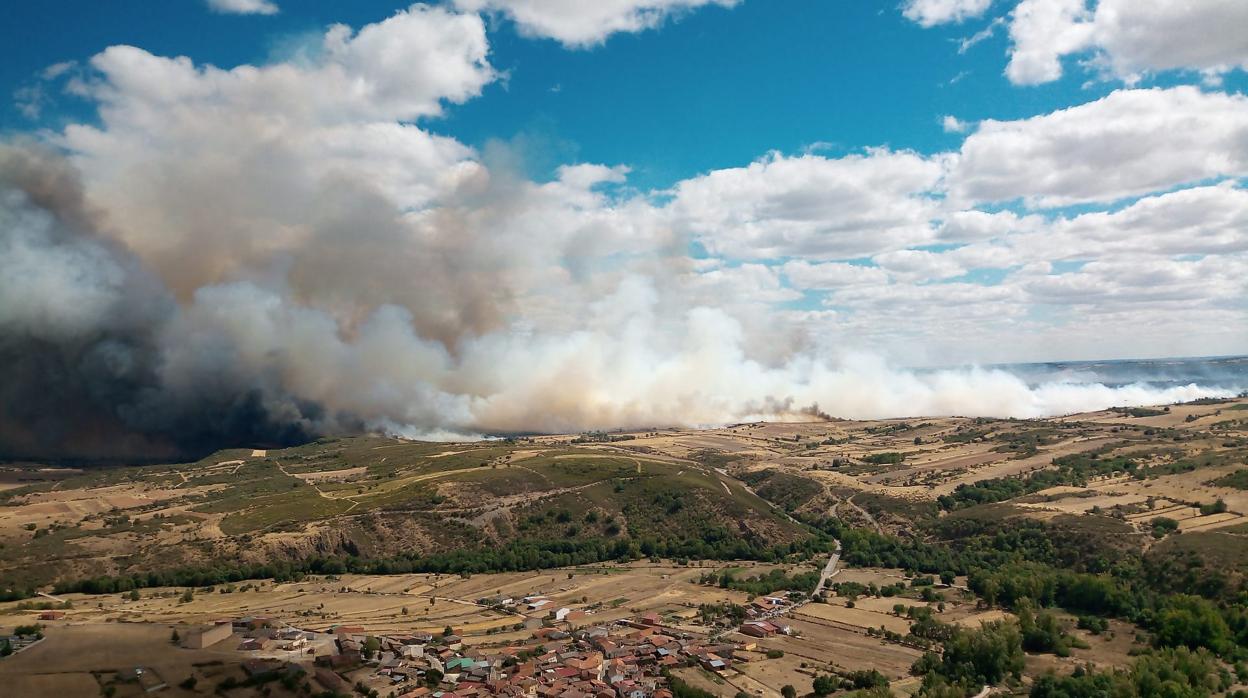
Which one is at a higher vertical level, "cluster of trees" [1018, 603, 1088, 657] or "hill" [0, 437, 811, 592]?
"hill" [0, 437, 811, 592]

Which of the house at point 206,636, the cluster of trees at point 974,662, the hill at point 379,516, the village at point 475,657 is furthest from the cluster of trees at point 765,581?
the house at point 206,636

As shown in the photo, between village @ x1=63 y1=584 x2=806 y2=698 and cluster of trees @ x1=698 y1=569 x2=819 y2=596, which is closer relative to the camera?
village @ x1=63 y1=584 x2=806 y2=698

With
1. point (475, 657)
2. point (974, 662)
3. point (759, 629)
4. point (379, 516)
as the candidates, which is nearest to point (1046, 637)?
point (974, 662)

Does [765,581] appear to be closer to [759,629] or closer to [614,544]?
[759,629]

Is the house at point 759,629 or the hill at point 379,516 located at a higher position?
the hill at point 379,516

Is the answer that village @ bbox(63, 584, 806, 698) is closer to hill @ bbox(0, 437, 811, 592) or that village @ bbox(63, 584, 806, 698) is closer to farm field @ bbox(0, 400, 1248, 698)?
farm field @ bbox(0, 400, 1248, 698)

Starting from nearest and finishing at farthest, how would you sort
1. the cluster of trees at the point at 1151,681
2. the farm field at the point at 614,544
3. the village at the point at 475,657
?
the village at the point at 475,657
the cluster of trees at the point at 1151,681
the farm field at the point at 614,544

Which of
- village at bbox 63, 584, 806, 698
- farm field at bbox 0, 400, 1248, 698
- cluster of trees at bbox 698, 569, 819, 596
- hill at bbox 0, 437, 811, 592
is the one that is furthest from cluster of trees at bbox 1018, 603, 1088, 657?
hill at bbox 0, 437, 811, 592

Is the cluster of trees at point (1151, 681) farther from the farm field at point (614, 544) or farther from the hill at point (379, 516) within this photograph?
the hill at point (379, 516)
